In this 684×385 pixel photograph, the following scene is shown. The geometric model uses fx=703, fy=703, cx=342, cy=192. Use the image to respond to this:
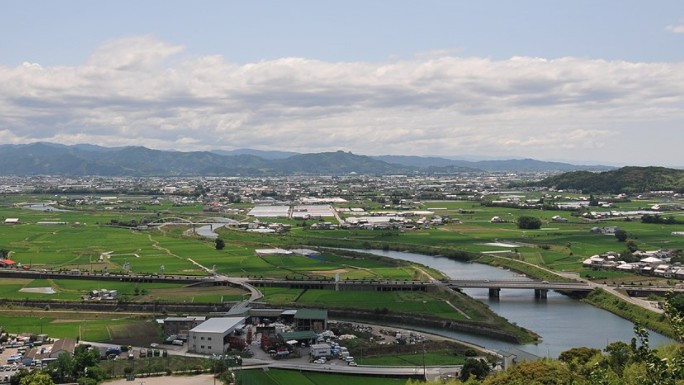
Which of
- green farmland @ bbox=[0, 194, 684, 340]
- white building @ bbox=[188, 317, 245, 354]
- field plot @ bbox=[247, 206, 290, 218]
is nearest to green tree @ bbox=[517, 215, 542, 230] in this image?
green farmland @ bbox=[0, 194, 684, 340]

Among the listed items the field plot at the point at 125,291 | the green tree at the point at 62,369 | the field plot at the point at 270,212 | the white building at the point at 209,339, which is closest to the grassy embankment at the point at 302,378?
the white building at the point at 209,339

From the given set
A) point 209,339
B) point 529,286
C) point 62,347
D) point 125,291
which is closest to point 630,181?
point 529,286

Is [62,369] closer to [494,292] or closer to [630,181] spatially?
[494,292]

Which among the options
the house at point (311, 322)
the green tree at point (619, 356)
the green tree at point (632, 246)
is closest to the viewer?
the green tree at point (619, 356)

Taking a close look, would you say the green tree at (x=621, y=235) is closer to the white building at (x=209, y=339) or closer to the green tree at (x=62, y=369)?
the white building at (x=209, y=339)

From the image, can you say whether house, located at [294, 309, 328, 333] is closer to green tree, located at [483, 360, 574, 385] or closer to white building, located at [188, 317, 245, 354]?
white building, located at [188, 317, 245, 354]
